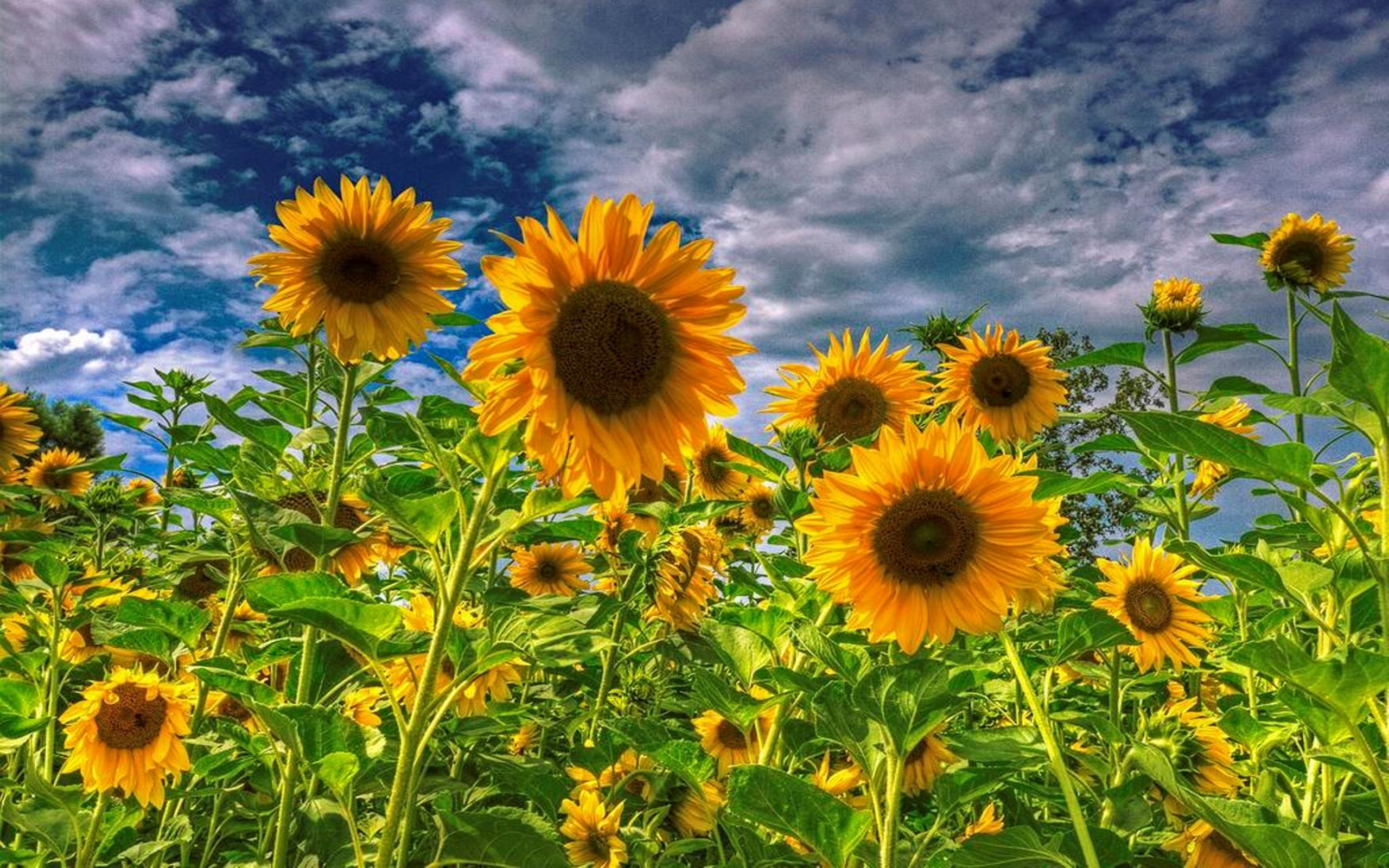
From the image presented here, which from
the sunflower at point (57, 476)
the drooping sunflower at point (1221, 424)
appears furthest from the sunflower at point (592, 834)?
the sunflower at point (57, 476)

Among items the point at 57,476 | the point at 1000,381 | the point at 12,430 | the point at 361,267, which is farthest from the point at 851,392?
the point at 57,476

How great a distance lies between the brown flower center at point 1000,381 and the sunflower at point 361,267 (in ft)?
6.52

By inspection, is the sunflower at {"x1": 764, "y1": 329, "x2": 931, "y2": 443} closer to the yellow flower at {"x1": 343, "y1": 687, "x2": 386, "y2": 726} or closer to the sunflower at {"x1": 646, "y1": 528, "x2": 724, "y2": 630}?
the sunflower at {"x1": 646, "y1": 528, "x2": 724, "y2": 630}

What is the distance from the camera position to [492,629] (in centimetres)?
148

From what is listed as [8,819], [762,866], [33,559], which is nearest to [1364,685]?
[762,866]

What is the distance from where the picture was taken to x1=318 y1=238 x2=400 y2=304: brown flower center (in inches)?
103

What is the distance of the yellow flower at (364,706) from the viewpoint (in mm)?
2457

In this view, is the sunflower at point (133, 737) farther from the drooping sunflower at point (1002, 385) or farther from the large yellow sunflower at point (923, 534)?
the drooping sunflower at point (1002, 385)

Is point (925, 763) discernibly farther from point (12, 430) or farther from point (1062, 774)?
point (12, 430)

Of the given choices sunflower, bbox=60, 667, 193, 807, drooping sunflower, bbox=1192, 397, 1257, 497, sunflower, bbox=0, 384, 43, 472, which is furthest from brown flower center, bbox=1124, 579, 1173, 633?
sunflower, bbox=0, 384, 43, 472

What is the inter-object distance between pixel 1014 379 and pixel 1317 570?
1.97 m

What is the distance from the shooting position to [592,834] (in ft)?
7.51

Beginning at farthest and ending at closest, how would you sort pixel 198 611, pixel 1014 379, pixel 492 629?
pixel 1014 379
pixel 198 611
pixel 492 629

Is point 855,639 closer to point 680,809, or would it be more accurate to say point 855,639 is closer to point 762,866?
point 762,866
